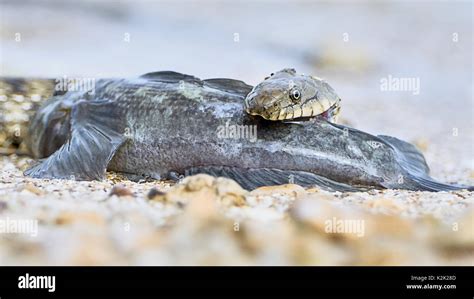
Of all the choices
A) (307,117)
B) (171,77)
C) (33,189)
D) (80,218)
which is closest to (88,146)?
(171,77)

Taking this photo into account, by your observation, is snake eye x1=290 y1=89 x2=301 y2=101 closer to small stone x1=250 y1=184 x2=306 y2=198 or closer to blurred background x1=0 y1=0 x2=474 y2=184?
small stone x1=250 y1=184 x2=306 y2=198

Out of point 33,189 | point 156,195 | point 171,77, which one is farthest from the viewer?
point 171,77

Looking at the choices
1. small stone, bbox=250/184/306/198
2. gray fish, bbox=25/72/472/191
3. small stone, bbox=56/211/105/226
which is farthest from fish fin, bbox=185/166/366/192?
small stone, bbox=56/211/105/226

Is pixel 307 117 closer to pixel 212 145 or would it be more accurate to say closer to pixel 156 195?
pixel 212 145

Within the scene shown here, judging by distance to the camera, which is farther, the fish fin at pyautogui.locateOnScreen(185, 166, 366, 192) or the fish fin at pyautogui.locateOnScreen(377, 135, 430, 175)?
the fish fin at pyautogui.locateOnScreen(377, 135, 430, 175)

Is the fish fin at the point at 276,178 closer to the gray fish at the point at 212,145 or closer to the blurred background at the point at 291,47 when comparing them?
the gray fish at the point at 212,145

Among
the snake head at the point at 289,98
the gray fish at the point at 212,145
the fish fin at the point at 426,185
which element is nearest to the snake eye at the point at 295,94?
the snake head at the point at 289,98

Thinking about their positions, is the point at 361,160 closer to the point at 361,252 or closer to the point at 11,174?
the point at 361,252
